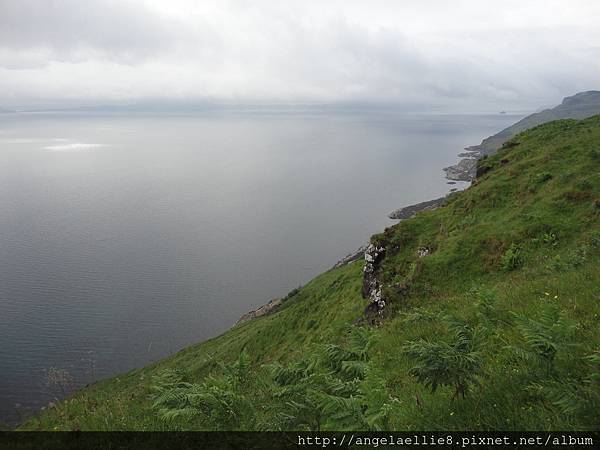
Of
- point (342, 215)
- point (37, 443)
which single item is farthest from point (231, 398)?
point (342, 215)

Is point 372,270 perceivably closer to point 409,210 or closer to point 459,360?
point 459,360

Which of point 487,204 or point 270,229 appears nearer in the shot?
point 487,204

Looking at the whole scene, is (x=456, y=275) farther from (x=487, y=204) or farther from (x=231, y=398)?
(x=231, y=398)

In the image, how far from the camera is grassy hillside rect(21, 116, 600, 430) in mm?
5305

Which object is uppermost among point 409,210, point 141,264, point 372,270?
point 372,270

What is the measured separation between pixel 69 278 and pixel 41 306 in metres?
12.2

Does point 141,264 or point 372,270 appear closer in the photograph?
point 372,270

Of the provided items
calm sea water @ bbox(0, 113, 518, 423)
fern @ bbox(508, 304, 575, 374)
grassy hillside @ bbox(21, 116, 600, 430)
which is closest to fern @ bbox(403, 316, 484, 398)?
grassy hillside @ bbox(21, 116, 600, 430)

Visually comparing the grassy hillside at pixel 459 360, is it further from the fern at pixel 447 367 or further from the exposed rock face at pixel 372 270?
the exposed rock face at pixel 372 270

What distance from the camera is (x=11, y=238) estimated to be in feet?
384

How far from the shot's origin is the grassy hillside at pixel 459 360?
530cm

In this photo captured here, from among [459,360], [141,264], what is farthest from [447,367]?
[141,264]

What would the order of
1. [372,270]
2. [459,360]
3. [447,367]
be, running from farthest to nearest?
[372,270], [459,360], [447,367]

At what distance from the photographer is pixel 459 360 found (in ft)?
18.9
